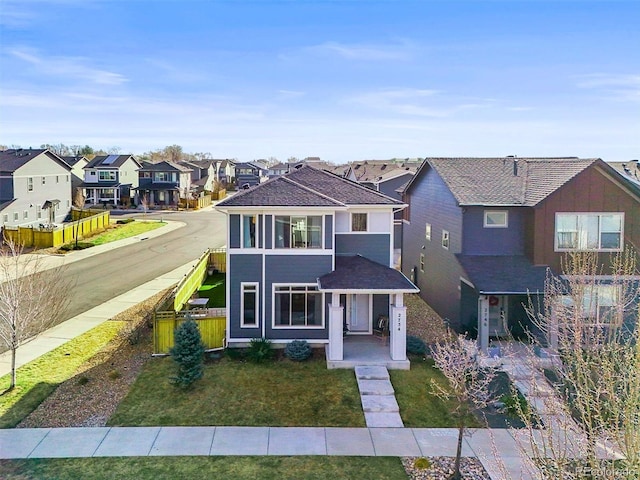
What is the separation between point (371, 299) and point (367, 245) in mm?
2059

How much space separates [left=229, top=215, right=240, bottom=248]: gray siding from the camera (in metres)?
18.0

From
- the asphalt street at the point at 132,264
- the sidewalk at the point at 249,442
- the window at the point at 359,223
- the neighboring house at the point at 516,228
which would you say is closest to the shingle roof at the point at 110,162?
the asphalt street at the point at 132,264

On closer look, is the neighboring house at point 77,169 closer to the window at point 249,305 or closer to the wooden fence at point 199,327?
the wooden fence at point 199,327

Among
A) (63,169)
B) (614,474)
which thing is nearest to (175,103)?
(614,474)

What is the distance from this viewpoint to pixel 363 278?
691 inches

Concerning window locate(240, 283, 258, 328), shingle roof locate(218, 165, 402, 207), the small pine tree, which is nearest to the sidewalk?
the small pine tree

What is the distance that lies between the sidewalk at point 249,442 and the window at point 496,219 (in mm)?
9179

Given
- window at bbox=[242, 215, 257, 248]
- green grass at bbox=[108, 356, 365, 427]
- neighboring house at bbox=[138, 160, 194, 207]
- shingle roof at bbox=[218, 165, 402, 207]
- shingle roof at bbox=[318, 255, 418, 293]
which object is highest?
neighboring house at bbox=[138, 160, 194, 207]

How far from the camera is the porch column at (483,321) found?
60.1ft

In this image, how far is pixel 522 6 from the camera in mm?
12031

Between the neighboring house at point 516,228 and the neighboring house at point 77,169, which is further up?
the neighboring house at point 77,169

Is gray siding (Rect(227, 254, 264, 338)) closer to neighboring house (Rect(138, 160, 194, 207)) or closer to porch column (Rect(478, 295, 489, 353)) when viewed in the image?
porch column (Rect(478, 295, 489, 353))

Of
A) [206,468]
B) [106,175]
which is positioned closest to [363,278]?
[206,468]

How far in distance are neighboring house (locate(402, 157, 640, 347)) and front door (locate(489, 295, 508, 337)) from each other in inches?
1.5
